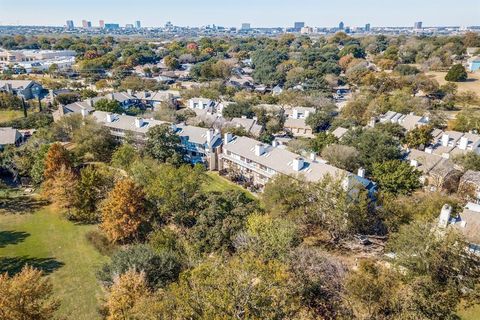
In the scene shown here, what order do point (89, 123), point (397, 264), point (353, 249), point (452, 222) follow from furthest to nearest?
1. point (89, 123)
2. point (353, 249)
3. point (452, 222)
4. point (397, 264)

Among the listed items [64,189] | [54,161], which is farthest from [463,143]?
[54,161]

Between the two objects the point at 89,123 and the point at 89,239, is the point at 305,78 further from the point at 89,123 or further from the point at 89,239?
the point at 89,239

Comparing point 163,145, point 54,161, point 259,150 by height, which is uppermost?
point 163,145

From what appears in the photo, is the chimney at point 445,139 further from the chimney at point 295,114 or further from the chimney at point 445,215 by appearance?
the chimney at point 295,114

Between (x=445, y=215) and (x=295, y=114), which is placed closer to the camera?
(x=445, y=215)

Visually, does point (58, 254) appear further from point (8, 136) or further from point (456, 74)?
point (456, 74)

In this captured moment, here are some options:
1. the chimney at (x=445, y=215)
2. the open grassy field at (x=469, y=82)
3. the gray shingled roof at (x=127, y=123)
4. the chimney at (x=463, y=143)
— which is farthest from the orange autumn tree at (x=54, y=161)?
the open grassy field at (x=469, y=82)

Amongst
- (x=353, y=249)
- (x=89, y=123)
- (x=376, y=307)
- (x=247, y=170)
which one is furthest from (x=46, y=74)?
(x=376, y=307)

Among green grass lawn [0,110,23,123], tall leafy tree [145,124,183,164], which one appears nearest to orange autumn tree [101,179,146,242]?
tall leafy tree [145,124,183,164]
